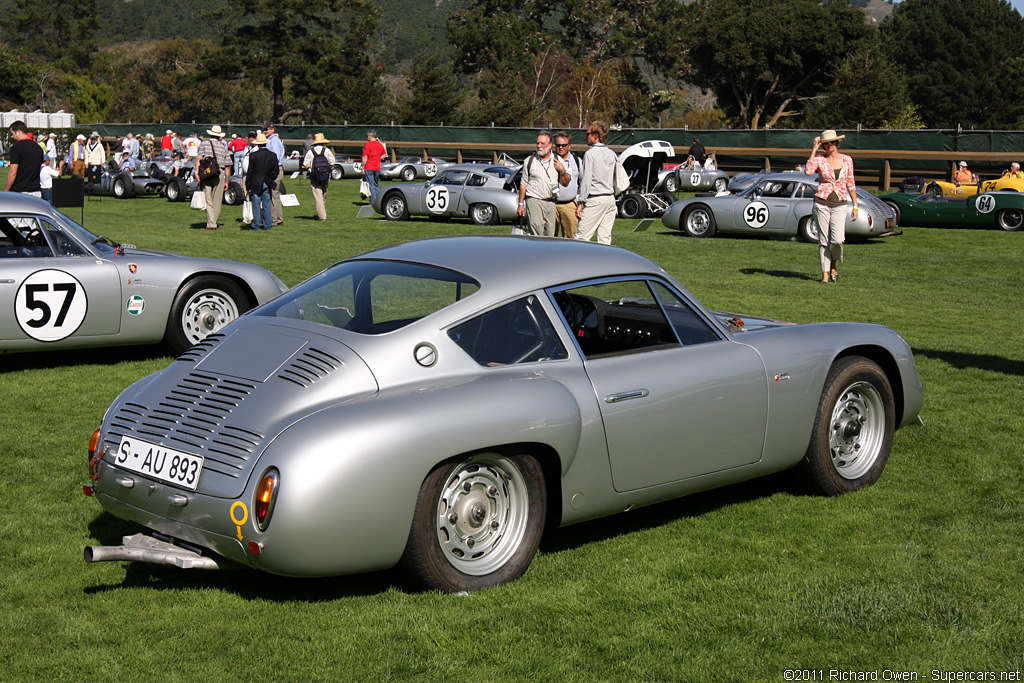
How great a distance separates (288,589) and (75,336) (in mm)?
4979

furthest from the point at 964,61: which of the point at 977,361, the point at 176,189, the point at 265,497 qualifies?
the point at 265,497

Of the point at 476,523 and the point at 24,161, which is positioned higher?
the point at 24,161

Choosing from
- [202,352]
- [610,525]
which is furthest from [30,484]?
[610,525]

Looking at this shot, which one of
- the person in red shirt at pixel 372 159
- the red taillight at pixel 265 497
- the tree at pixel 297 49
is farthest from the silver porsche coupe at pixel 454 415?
the tree at pixel 297 49

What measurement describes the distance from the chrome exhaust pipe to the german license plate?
0.26 meters

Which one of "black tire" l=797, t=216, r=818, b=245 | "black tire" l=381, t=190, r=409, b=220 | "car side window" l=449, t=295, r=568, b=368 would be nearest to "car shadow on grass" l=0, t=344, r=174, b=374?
"car side window" l=449, t=295, r=568, b=368

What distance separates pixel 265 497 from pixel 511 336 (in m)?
1.37

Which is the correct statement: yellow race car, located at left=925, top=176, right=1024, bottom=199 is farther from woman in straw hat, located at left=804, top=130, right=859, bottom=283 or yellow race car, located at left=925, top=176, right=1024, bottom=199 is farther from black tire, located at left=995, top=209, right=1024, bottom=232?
woman in straw hat, located at left=804, top=130, right=859, bottom=283

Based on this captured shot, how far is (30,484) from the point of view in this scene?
594cm

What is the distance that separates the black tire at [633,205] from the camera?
82.0 ft

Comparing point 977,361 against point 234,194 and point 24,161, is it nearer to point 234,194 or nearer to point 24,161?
point 24,161

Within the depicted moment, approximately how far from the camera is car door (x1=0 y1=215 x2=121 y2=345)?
8383 millimetres

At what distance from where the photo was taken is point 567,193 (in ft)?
44.6

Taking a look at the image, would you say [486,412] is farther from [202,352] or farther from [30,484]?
[30,484]
